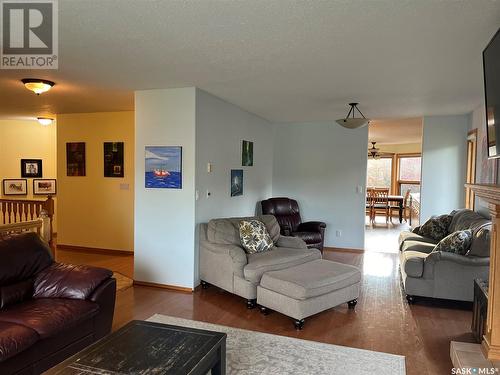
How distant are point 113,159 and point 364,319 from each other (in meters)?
4.75

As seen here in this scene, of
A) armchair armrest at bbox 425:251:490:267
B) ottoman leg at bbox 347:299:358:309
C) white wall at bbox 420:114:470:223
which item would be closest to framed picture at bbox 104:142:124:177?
ottoman leg at bbox 347:299:358:309

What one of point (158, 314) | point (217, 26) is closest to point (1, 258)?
point (158, 314)

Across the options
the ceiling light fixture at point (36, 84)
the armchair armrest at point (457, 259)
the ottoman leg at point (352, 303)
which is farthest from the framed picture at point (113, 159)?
the armchair armrest at point (457, 259)

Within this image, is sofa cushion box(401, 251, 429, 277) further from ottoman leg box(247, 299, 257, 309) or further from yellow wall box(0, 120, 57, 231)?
yellow wall box(0, 120, 57, 231)

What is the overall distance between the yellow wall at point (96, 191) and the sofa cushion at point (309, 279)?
3.44 m

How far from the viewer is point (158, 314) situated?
12.2 feet

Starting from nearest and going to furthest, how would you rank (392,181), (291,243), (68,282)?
(68,282) → (291,243) → (392,181)

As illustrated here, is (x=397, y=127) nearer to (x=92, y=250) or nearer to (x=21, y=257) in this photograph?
(x=92, y=250)

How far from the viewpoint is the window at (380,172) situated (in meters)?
12.6

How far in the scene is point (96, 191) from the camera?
647cm

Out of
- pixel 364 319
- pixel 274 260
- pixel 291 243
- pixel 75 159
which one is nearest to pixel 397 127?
pixel 291 243

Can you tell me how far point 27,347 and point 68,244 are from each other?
15.7ft

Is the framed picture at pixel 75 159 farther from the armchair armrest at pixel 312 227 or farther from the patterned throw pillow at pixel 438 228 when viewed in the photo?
the patterned throw pillow at pixel 438 228

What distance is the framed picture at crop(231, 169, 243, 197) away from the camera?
18.2 ft
